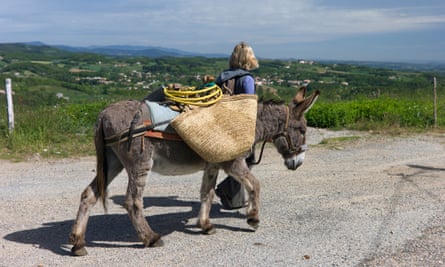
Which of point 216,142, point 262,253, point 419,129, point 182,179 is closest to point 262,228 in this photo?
point 262,253

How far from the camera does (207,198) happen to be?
19.4 feet

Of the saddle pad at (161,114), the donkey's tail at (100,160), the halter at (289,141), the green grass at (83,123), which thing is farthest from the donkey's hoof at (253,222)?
the green grass at (83,123)

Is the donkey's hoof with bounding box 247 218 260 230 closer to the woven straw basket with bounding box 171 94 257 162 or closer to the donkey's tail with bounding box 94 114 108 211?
the woven straw basket with bounding box 171 94 257 162

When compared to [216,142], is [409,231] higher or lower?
lower

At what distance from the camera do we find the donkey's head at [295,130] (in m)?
5.86

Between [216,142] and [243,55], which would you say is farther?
[243,55]

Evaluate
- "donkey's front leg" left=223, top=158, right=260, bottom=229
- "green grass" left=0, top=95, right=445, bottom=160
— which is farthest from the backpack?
"green grass" left=0, top=95, right=445, bottom=160

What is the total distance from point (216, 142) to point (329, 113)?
10.3 m

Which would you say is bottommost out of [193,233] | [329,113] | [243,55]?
[193,233]

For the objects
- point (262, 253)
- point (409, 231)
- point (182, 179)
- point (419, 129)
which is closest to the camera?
point (262, 253)

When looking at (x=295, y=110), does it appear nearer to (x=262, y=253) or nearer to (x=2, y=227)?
(x=262, y=253)

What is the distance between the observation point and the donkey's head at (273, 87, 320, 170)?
5.86m

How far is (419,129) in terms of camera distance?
43.5 ft

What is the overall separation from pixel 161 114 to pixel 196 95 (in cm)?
58
